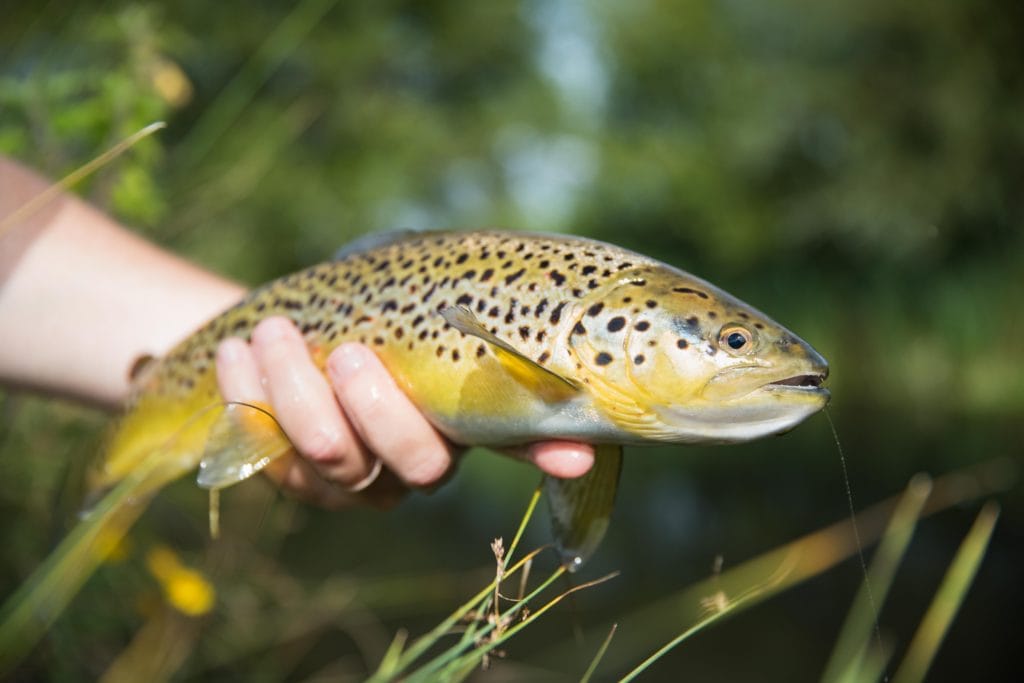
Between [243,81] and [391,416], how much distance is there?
1174cm

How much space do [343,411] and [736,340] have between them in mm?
820

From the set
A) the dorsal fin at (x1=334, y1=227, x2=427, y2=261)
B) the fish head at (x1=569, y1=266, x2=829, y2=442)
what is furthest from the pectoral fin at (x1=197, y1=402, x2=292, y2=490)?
the fish head at (x1=569, y1=266, x2=829, y2=442)

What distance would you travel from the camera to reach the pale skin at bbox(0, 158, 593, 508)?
1.85m

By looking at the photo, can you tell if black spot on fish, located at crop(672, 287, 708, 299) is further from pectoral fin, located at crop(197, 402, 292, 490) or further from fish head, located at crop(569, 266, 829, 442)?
pectoral fin, located at crop(197, 402, 292, 490)

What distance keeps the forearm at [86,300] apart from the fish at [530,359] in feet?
1.28

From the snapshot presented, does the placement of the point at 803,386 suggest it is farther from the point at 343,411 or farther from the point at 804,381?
the point at 343,411

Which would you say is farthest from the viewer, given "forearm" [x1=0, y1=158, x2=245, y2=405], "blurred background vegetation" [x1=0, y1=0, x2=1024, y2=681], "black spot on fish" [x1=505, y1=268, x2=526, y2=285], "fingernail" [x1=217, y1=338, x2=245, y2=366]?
"blurred background vegetation" [x1=0, y1=0, x2=1024, y2=681]

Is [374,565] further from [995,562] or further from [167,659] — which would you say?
[995,562]

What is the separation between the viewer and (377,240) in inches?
81.0

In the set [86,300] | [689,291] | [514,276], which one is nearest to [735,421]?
[689,291]

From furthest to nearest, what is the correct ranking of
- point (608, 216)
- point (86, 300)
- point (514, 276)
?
point (608, 216) → point (86, 300) → point (514, 276)

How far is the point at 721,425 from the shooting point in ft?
5.00

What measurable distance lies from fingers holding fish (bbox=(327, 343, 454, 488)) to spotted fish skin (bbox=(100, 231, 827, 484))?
3 centimetres

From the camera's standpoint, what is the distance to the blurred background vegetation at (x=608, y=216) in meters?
3.21
